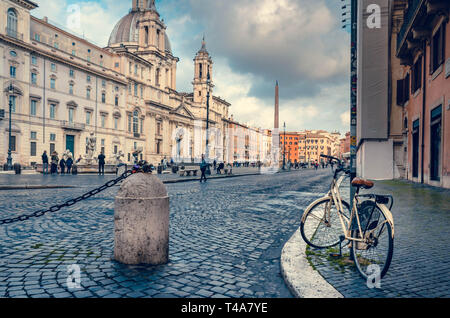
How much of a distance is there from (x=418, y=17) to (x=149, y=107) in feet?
185

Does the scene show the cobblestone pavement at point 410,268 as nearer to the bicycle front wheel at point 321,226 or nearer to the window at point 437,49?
the bicycle front wheel at point 321,226

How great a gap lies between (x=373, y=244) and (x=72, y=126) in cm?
4889

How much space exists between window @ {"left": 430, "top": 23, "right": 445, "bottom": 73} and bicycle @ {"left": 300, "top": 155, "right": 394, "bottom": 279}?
40.3ft

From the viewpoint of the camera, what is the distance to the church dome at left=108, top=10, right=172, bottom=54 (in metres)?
70.4

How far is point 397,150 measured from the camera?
2364cm

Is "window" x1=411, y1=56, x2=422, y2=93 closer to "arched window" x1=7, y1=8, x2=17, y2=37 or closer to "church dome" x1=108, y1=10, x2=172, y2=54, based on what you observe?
"arched window" x1=7, y1=8, x2=17, y2=37

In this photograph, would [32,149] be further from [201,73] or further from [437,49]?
[201,73]

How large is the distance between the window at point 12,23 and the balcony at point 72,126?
11540mm

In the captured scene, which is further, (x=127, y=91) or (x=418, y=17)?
(x=127, y=91)

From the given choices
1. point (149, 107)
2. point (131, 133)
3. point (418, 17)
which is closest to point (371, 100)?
point (418, 17)

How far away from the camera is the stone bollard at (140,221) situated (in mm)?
3686

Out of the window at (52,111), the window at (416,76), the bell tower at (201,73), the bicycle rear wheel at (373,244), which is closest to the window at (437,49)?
the window at (416,76)

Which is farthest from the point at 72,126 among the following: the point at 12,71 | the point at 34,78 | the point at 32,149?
the point at 12,71
